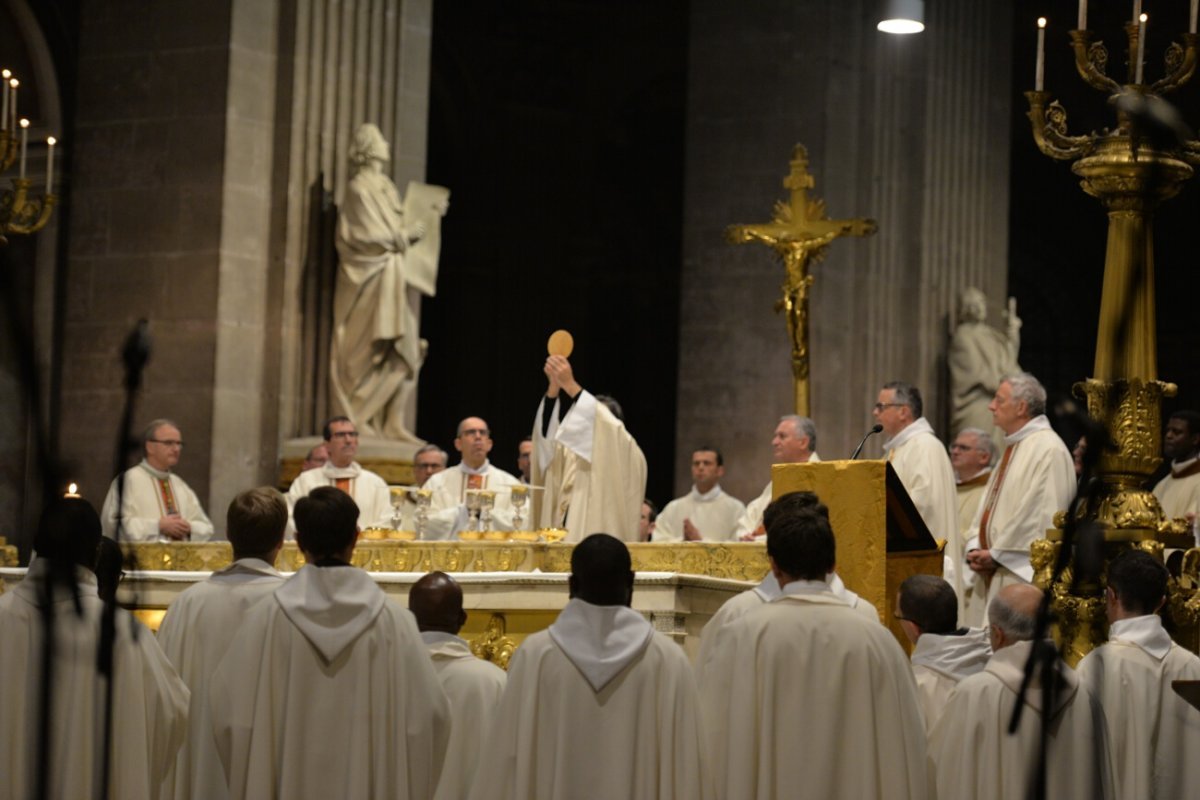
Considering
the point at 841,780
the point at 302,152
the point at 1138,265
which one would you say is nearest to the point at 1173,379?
the point at 302,152

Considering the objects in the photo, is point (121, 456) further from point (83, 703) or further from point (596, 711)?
point (83, 703)

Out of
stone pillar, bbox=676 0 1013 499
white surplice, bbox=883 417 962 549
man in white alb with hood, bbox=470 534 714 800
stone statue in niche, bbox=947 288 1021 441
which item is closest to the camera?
man in white alb with hood, bbox=470 534 714 800

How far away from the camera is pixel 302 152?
13242 mm

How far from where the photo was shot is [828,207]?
1756 centimetres

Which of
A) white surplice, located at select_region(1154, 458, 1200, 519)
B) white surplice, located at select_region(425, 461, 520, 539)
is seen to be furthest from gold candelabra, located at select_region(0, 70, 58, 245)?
white surplice, located at select_region(1154, 458, 1200, 519)

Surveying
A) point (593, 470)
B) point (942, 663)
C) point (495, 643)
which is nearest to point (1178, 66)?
point (593, 470)

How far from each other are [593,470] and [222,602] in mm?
3581

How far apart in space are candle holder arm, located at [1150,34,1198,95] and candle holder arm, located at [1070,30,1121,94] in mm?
200

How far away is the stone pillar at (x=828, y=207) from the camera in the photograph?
1770 cm

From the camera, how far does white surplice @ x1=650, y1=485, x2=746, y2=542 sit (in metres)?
13.8

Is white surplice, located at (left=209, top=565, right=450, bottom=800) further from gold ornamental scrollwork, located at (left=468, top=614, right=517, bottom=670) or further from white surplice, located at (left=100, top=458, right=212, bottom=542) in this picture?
white surplice, located at (left=100, top=458, right=212, bottom=542)

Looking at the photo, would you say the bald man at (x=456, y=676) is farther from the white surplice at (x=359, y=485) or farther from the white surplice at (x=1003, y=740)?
Answer: the white surplice at (x=359, y=485)

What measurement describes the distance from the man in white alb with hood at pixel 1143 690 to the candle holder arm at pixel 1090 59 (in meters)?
2.76

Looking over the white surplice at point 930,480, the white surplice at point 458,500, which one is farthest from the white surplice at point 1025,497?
the white surplice at point 458,500
